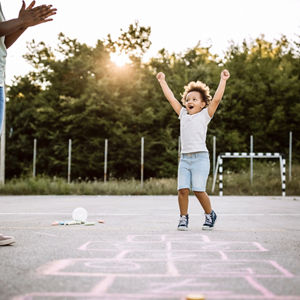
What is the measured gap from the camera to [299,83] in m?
32.2

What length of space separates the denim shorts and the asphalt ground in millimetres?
569

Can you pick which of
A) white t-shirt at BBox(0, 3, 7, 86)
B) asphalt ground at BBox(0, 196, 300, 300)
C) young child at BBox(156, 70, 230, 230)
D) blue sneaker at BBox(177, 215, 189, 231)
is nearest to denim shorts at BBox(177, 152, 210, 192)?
A: young child at BBox(156, 70, 230, 230)

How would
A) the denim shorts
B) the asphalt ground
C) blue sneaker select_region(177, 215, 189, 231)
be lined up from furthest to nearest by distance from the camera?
blue sneaker select_region(177, 215, 189, 231), the denim shorts, the asphalt ground

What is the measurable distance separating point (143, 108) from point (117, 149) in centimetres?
357

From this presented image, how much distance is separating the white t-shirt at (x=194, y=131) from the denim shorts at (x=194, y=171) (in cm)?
9

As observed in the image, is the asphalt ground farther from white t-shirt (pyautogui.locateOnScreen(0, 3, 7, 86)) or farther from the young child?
white t-shirt (pyautogui.locateOnScreen(0, 3, 7, 86))

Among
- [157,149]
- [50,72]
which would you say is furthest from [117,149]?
[50,72]

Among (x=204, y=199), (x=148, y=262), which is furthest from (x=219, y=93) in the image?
(x=148, y=262)

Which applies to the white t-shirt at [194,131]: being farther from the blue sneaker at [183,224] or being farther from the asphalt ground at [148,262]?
the asphalt ground at [148,262]

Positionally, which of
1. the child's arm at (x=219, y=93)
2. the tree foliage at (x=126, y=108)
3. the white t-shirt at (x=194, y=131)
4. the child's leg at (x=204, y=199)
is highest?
the tree foliage at (x=126, y=108)

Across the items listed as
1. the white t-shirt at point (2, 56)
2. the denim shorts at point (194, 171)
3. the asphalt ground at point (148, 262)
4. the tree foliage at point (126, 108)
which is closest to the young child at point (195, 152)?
the denim shorts at point (194, 171)

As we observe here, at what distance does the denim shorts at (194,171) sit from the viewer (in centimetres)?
630

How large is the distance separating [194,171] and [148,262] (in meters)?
2.44

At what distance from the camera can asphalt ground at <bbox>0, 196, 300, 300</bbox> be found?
3033mm
